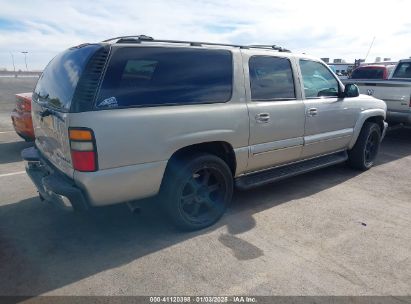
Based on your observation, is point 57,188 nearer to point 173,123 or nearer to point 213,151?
point 173,123

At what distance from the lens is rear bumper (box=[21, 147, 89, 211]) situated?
2.82m

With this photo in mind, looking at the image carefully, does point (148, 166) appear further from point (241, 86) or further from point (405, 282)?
point (405, 282)

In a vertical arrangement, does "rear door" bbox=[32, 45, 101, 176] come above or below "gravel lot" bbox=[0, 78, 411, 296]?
above

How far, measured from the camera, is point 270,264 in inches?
118

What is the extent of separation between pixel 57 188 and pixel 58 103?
2.48ft

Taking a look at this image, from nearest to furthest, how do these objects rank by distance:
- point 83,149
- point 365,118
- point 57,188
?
point 83,149 → point 57,188 → point 365,118

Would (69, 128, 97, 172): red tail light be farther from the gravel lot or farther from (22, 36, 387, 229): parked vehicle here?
the gravel lot

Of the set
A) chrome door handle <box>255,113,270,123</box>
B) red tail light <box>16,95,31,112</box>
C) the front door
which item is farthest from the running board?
red tail light <box>16,95,31,112</box>

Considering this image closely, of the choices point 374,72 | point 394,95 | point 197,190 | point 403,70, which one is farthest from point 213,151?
point 374,72

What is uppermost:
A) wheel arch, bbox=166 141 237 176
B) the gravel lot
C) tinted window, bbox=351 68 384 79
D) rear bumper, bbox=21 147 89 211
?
tinted window, bbox=351 68 384 79

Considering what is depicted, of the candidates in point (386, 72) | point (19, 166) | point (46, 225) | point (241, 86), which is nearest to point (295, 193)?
point (241, 86)

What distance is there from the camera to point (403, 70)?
363 inches

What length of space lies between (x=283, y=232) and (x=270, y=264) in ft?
2.08

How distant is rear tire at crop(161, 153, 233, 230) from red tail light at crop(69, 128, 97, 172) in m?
0.79
